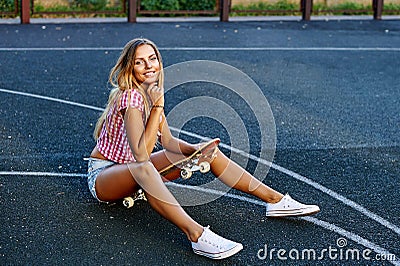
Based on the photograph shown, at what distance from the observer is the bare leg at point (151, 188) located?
456cm

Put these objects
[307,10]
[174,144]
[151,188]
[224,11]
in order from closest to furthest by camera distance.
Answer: [151,188] < [174,144] < [224,11] < [307,10]

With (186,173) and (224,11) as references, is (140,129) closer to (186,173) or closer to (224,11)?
(186,173)

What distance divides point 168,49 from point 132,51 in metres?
8.11

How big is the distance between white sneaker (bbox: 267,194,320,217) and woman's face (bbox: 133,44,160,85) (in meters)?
1.09

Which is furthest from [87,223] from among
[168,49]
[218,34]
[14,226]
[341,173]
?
[218,34]

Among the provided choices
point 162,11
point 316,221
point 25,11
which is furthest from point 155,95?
point 162,11

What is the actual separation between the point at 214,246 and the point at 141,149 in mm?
730

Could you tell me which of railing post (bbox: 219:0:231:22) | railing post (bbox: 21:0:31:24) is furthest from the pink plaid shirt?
railing post (bbox: 219:0:231:22)

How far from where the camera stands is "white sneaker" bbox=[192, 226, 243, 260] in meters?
4.47

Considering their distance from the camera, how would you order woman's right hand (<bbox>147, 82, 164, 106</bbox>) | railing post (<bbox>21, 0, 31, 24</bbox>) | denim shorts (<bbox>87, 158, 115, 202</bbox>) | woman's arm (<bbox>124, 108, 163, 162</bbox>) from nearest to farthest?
woman's arm (<bbox>124, 108, 163, 162</bbox>) < woman's right hand (<bbox>147, 82, 164, 106</bbox>) < denim shorts (<bbox>87, 158, 115, 202</bbox>) < railing post (<bbox>21, 0, 31, 24</bbox>)

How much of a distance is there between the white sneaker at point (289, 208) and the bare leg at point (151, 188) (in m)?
0.72

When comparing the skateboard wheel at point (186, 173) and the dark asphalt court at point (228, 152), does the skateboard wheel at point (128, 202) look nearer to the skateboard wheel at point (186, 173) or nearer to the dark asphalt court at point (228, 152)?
the dark asphalt court at point (228, 152)

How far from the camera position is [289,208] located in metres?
5.09

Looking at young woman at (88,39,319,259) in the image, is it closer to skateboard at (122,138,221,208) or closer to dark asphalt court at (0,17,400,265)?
skateboard at (122,138,221,208)
